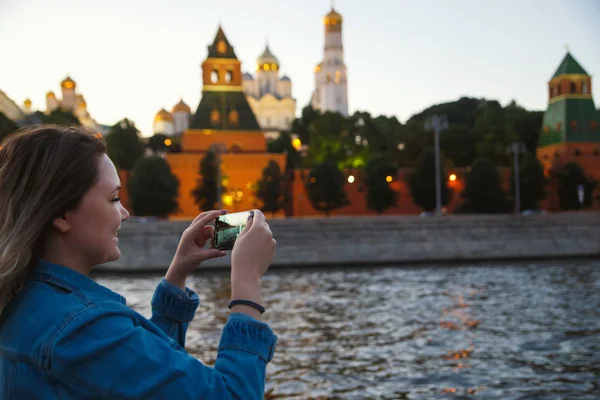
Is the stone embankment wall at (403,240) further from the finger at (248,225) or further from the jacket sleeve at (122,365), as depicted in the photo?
the jacket sleeve at (122,365)

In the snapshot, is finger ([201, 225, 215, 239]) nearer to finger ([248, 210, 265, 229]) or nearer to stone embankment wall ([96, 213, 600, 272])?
finger ([248, 210, 265, 229])

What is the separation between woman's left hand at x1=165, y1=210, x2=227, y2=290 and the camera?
75.7 inches

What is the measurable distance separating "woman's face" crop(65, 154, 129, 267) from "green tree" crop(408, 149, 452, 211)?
39.2m

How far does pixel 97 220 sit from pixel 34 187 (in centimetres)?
14

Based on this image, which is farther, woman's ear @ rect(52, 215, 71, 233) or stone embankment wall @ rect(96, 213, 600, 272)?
stone embankment wall @ rect(96, 213, 600, 272)

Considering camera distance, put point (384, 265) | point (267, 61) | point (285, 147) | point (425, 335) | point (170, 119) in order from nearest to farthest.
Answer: point (425, 335) → point (384, 265) → point (285, 147) → point (170, 119) → point (267, 61)

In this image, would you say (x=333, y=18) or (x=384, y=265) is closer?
(x=384, y=265)

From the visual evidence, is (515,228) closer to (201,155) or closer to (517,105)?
(201,155)

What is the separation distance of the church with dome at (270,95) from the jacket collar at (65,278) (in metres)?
97.7

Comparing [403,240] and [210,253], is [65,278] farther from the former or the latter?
[403,240]

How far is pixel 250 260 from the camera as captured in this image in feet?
5.12

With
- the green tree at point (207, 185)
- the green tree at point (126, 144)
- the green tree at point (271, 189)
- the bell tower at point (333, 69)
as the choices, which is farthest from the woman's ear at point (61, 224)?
the bell tower at point (333, 69)

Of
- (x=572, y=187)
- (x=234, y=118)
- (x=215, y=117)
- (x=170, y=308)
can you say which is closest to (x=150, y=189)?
(x=215, y=117)

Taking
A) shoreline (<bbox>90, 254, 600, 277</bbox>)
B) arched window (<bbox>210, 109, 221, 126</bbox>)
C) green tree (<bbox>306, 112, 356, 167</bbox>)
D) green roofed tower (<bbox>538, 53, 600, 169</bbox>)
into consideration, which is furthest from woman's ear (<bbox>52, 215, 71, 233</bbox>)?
green roofed tower (<bbox>538, 53, 600, 169</bbox>)
